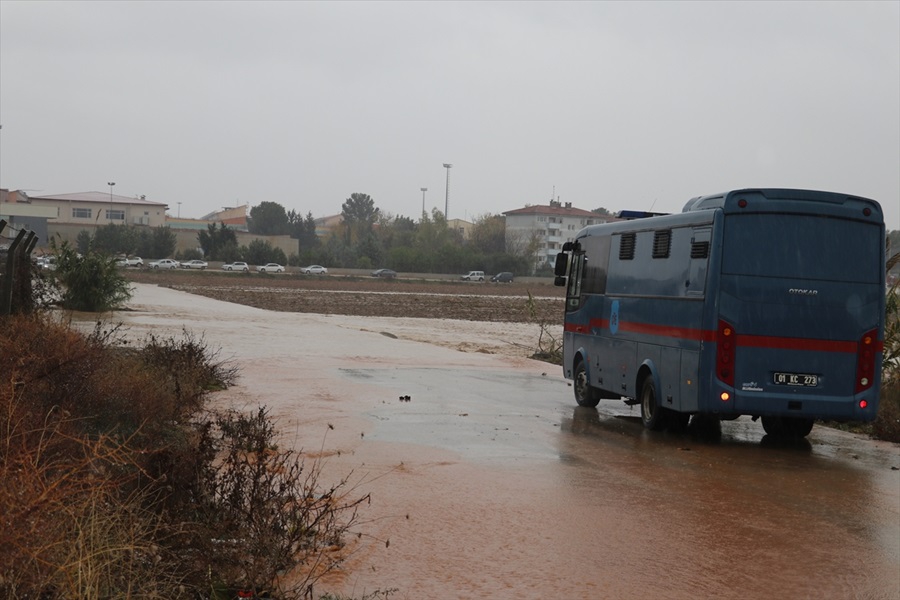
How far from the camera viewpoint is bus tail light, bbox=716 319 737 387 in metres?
14.5

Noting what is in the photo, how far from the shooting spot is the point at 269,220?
196250 mm

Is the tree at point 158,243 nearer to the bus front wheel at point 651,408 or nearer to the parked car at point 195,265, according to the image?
the parked car at point 195,265

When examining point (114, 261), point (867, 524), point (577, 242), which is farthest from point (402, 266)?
point (867, 524)

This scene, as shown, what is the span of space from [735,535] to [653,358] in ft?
20.5

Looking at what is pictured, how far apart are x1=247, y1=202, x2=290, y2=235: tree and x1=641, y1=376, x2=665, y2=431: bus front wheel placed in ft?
594

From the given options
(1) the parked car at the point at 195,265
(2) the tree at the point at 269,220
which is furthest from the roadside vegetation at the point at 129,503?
(2) the tree at the point at 269,220

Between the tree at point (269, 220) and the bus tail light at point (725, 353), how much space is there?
601 feet

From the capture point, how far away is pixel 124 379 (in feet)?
41.2

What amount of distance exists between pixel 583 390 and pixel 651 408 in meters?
3.19

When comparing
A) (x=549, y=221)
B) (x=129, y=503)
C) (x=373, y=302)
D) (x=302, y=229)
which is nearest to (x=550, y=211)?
(x=549, y=221)

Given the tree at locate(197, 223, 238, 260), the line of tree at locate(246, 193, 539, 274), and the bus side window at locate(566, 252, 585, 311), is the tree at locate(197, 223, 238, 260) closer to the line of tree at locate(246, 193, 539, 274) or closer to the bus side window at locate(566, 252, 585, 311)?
the line of tree at locate(246, 193, 539, 274)

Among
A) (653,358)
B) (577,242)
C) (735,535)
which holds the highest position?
(577,242)

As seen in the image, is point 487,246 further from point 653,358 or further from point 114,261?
point 653,358

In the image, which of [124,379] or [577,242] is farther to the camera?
[577,242]
